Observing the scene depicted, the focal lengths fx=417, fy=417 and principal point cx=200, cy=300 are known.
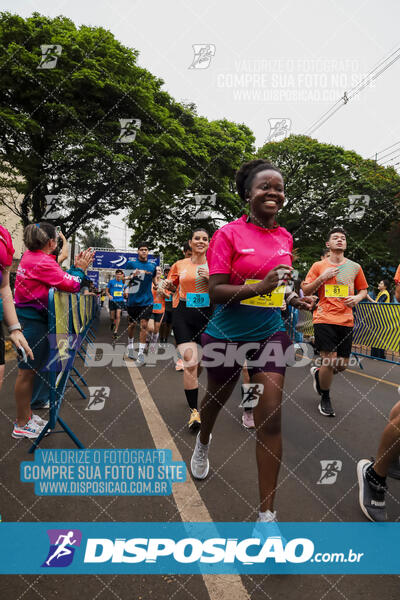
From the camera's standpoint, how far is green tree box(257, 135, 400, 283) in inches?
921

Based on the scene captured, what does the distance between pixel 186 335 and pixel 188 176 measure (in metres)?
17.1

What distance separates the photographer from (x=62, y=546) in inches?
82.9

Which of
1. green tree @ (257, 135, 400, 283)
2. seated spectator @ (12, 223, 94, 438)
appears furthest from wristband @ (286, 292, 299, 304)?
green tree @ (257, 135, 400, 283)

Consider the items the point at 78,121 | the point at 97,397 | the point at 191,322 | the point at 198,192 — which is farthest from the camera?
the point at 198,192

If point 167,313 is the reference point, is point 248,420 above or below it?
above

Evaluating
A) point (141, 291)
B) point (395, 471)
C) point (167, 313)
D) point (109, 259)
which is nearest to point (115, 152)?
point (167, 313)

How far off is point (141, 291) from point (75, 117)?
10177 mm

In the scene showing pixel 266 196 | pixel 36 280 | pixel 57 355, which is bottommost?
pixel 57 355

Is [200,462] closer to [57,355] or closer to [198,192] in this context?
[57,355]

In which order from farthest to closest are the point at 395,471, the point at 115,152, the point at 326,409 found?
the point at 115,152 < the point at 326,409 < the point at 395,471

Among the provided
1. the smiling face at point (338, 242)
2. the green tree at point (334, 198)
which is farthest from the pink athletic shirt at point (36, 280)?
the green tree at point (334, 198)

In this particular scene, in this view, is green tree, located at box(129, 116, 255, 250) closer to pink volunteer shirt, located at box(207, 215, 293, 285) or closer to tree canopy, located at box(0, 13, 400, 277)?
tree canopy, located at box(0, 13, 400, 277)

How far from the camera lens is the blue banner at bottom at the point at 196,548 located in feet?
6.47

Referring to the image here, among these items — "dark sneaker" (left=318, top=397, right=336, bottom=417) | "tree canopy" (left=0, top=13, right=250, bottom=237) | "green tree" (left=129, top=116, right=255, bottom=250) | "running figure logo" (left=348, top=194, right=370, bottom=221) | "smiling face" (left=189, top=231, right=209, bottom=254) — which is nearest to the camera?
"smiling face" (left=189, top=231, right=209, bottom=254)
